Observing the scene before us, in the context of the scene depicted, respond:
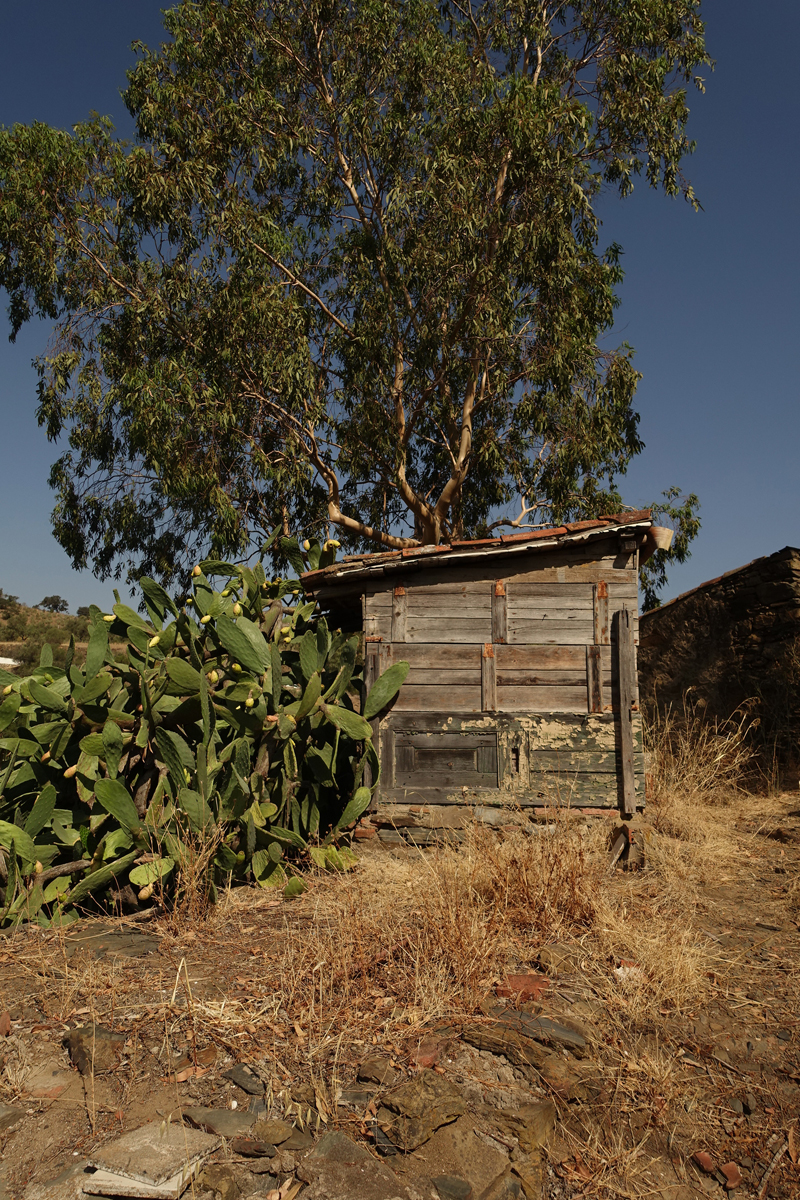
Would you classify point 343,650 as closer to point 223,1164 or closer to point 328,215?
point 223,1164

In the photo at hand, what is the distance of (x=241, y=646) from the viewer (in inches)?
209

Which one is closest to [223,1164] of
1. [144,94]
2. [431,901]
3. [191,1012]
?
[191,1012]

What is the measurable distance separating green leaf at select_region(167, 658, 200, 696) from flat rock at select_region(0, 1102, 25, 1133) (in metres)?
2.58

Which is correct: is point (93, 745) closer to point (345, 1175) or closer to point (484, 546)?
point (345, 1175)

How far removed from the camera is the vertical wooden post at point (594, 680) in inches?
255

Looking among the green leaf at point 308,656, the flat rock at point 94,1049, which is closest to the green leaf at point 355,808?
the green leaf at point 308,656

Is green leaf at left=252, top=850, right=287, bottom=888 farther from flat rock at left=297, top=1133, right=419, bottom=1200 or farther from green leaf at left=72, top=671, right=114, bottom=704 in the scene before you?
flat rock at left=297, top=1133, right=419, bottom=1200

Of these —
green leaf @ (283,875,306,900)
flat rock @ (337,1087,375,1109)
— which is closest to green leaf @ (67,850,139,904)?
green leaf @ (283,875,306,900)

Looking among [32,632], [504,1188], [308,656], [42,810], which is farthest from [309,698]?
[32,632]

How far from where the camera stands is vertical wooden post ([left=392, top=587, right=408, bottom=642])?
Result: 674cm

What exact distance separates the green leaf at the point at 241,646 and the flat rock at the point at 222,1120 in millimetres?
2943

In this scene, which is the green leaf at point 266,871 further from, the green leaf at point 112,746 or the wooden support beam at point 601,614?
the wooden support beam at point 601,614

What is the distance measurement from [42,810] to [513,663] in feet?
12.1

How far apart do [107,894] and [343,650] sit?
2.42 meters
